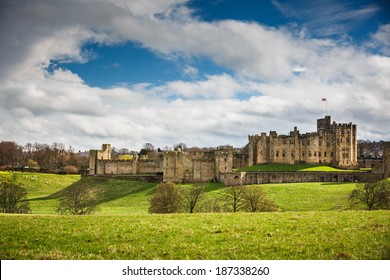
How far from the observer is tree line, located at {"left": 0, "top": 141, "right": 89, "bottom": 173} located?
11244 centimetres

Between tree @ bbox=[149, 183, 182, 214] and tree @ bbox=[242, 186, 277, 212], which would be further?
tree @ bbox=[149, 183, 182, 214]

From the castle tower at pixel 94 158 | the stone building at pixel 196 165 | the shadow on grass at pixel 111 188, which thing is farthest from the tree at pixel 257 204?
the castle tower at pixel 94 158

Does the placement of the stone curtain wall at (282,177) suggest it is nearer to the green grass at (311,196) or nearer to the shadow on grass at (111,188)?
the green grass at (311,196)

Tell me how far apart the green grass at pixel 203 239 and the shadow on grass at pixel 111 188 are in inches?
1787

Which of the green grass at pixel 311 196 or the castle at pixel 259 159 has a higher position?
the castle at pixel 259 159

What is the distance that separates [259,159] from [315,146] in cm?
1170

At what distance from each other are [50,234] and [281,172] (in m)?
56.8

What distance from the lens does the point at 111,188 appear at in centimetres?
7019

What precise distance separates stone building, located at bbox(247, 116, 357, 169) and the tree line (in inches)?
2211

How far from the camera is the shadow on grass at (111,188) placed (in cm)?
6419

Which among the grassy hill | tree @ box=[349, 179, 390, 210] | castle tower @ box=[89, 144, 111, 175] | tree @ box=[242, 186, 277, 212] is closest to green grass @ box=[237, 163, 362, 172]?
the grassy hill

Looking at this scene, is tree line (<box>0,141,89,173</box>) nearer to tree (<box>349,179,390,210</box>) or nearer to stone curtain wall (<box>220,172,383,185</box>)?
stone curtain wall (<box>220,172,383,185</box>)

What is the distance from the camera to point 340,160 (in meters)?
79.2
